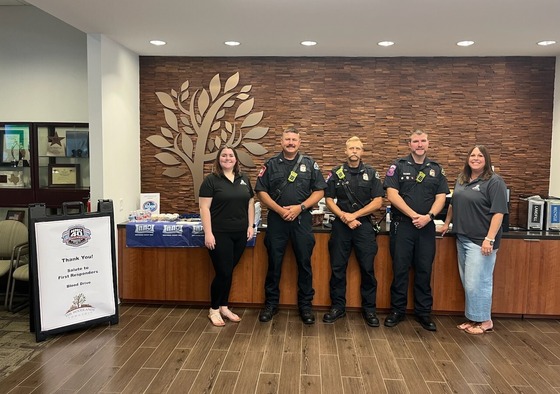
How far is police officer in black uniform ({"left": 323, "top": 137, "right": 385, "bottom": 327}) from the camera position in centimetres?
414

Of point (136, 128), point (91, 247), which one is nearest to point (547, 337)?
point (91, 247)

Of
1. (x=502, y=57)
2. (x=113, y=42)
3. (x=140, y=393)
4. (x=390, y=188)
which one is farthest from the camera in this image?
(x=502, y=57)

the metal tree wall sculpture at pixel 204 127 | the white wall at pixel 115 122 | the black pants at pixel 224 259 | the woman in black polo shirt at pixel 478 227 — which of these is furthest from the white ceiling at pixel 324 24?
the black pants at pixel 224 259

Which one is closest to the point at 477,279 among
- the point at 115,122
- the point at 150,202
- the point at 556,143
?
the point at 556,143

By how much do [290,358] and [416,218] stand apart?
5.35ft

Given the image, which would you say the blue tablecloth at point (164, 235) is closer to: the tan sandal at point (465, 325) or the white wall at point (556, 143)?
the tan sandal at point (465, 325)

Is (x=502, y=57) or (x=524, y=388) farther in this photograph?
(x=502, y=57)

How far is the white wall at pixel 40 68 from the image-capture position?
501cm

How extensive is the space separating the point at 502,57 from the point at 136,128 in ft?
13.6

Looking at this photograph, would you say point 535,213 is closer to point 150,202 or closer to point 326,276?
point 326,276

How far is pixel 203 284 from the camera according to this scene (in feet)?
15.1

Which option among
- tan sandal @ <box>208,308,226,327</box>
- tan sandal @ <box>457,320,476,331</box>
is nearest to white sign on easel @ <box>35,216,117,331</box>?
tan sandal @ <box>208,308,226,327</box>

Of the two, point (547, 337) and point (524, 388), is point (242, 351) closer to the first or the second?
point (524, 388)

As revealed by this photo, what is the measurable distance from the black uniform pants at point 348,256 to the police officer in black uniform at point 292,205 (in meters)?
0.23
